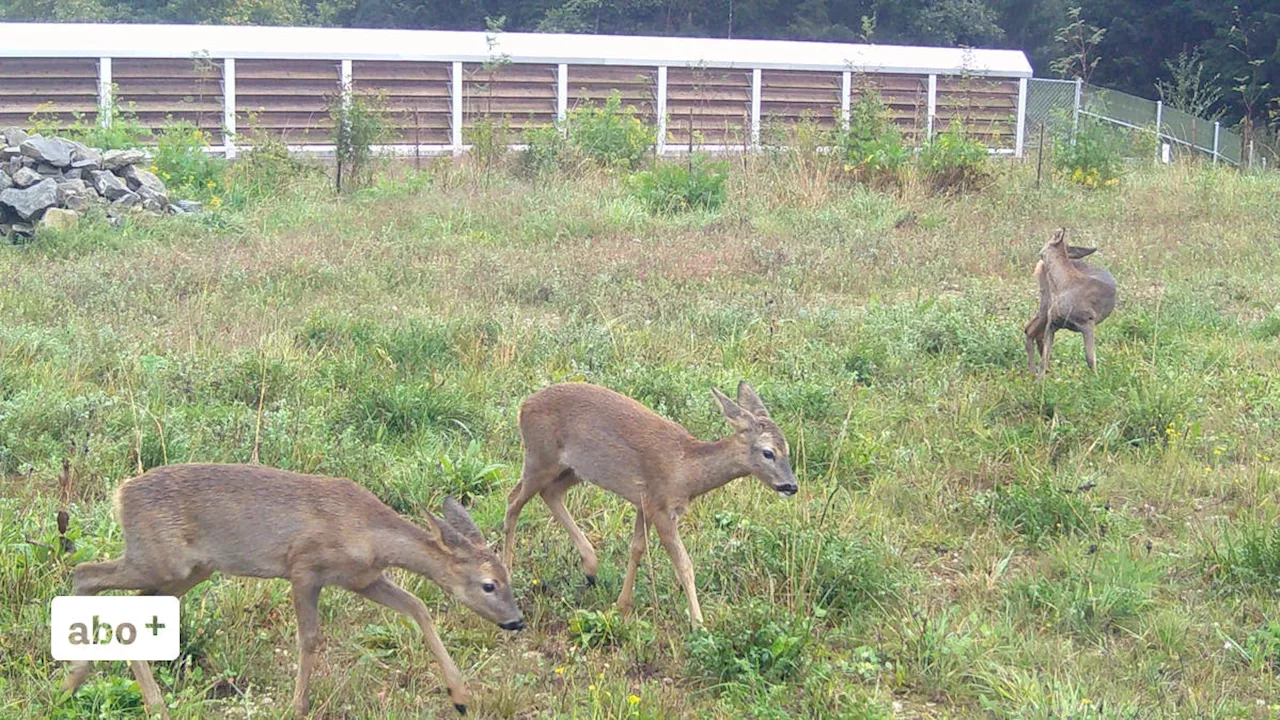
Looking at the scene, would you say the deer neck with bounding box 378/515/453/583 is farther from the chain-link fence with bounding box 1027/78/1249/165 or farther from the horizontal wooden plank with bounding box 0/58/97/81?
the chain-link fence with bounding box 1027/78/1249/165

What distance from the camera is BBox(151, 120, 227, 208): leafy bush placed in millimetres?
16641

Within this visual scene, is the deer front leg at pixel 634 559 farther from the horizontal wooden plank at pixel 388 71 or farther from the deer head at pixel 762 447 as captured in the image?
the horizontal wooden plank at pixel 388 71

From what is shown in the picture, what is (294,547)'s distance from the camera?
14.7ft

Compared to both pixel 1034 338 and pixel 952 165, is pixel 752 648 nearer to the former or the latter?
pixel 1034 338

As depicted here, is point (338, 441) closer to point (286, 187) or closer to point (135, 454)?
point (135, 454)

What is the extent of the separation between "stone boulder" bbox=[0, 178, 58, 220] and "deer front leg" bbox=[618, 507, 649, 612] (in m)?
10.2

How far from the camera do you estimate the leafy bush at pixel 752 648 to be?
4812 mm

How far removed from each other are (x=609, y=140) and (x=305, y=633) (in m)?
15.3

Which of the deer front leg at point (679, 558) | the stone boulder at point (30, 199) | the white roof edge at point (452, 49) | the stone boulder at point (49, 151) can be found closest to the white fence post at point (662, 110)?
the white roof edge at point (452, 49)

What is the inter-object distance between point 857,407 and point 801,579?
2576 mm

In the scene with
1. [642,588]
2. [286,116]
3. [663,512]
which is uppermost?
[286,116]

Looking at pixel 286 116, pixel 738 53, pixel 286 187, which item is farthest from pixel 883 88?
pixel 286 187

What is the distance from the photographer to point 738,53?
2541 cm

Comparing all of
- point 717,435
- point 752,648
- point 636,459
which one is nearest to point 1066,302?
point 717,435
